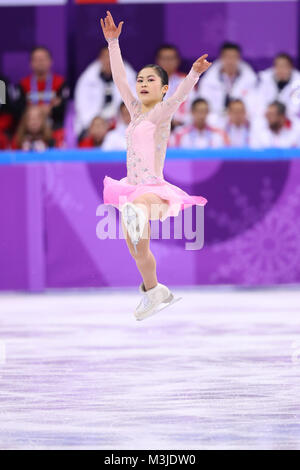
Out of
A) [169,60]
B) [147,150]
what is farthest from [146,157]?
[169,60]

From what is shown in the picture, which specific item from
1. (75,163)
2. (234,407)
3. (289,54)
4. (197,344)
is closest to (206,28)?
(289,54)

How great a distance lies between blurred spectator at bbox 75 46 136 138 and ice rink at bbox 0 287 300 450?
239cm

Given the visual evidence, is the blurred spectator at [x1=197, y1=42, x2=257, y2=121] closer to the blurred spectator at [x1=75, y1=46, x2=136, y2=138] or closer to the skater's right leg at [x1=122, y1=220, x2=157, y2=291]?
the blurred spectator at [x1=75, y1=46, x2=136, y2=138]

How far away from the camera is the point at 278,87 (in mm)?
10336

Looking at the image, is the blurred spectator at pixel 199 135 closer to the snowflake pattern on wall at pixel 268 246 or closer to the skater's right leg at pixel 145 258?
the snowflake pattern on wall at pixel 268 246

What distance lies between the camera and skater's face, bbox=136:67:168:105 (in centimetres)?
561

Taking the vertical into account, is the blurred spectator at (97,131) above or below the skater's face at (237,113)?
below

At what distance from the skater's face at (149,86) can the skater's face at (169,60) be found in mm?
4667

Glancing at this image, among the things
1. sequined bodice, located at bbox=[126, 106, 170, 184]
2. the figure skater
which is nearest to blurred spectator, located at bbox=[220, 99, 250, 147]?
the figure skater

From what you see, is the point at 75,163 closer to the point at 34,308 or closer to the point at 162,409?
the point at 34,308

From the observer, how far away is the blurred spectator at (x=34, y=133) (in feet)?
31.7

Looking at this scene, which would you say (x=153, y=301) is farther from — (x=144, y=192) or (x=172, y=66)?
(x=172, y=66)

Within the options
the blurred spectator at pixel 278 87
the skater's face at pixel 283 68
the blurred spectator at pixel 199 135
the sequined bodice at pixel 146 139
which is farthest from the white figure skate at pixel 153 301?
the skater's face at pixel 283 68

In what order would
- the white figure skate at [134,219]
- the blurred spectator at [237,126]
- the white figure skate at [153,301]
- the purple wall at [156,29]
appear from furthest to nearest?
1. the purple wall at [156,29]
2. the blurred spectator at [237,126]
3. the white figure skate at [153,301]
4. the white figure skate at [134,219]
